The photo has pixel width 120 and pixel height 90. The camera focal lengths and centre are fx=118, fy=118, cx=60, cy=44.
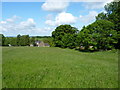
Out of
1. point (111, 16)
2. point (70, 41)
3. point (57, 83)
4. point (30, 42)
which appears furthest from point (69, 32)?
point (57, 83)

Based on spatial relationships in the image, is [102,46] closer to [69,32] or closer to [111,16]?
[111,16]

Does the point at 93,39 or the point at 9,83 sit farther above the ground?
the point at 93,39

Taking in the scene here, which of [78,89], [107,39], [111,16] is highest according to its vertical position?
[111,16]

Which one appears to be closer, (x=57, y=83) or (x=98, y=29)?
(x=57, y=83)

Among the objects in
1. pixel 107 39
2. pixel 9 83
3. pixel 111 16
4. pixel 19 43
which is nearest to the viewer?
pixel 9 83

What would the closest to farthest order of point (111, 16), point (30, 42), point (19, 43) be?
point (111, 16) → point (19, 43) → point (30, 42)

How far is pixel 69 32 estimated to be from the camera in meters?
59.5

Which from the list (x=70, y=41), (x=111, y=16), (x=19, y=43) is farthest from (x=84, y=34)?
(x=19, y=43)

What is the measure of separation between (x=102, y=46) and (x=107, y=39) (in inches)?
120

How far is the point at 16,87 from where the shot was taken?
5.25 metres

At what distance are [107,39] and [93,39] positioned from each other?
3.70 m

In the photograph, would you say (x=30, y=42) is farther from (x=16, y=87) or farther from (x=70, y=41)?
(x=16, y=87)

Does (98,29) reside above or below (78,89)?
above

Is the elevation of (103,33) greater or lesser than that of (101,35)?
greater
